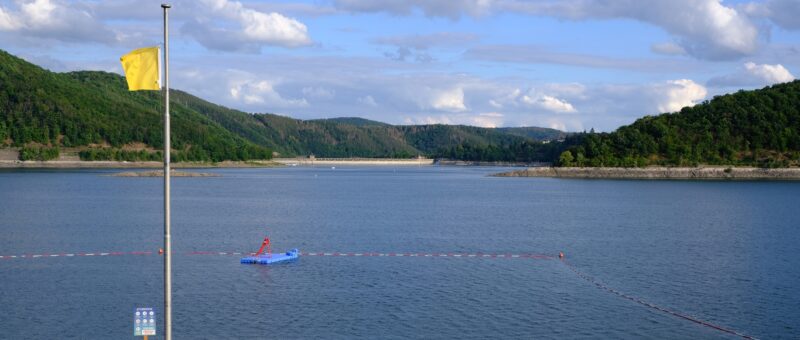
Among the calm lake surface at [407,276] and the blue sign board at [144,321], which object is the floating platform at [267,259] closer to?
the calm lake surface at [407,276]

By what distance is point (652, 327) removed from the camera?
3344 cm

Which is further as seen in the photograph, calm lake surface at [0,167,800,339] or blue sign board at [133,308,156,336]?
calm lake surface at [0,167,800,339]

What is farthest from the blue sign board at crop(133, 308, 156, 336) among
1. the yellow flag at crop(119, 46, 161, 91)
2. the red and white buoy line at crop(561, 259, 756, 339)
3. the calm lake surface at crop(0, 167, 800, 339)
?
the red and white buoy line at crop(561, 259, 756, 339)

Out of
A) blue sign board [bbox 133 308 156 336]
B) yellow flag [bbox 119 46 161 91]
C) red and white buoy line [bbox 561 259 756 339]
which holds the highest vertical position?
yellow flag [bbox 119 46 161 91]

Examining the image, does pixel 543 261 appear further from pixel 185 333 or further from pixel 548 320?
pixel 185 333

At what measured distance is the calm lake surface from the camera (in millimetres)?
33344

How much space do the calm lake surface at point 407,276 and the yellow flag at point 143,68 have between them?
13.4 meters

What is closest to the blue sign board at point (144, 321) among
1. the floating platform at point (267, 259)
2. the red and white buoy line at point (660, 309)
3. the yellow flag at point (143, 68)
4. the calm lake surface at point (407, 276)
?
the yellow flag at point (143, 68)

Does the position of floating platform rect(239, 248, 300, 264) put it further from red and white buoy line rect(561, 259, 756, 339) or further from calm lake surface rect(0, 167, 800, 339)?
red and white buoy line rect(561, 259, 756, 339)

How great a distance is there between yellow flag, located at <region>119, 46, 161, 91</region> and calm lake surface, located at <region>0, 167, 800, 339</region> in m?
13.4

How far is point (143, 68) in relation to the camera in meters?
20.7

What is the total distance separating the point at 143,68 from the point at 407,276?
26.9 meters

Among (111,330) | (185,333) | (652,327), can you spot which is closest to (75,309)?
→ (111,330)

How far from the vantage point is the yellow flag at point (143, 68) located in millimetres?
20516
